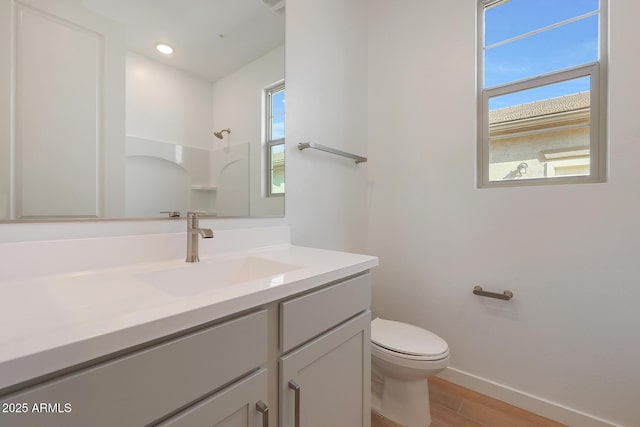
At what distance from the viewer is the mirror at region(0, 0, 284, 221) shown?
76cm

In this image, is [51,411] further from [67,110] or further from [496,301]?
[496,301]

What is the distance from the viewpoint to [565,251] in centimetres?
133

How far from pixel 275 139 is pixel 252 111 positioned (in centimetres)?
18

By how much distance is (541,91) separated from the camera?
1.46 m

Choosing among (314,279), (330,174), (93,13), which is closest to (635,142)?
(330,174)

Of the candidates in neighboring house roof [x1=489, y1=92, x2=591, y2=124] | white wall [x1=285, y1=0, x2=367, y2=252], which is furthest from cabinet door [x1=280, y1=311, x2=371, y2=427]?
neighboring house roof [x1=489, y1=92, x2=591, y2=124]

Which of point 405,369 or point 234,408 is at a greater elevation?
point 234,408

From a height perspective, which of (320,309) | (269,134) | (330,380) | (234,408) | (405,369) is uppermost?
(269,134)

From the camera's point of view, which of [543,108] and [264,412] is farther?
[543,108]

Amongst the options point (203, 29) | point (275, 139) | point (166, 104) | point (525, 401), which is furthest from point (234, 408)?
point (525, 401)

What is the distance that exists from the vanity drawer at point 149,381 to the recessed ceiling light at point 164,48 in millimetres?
1040

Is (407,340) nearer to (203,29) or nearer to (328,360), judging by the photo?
(328,360)

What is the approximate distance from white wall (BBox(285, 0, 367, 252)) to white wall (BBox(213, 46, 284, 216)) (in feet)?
0.32

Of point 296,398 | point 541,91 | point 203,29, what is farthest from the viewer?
point 541,91
